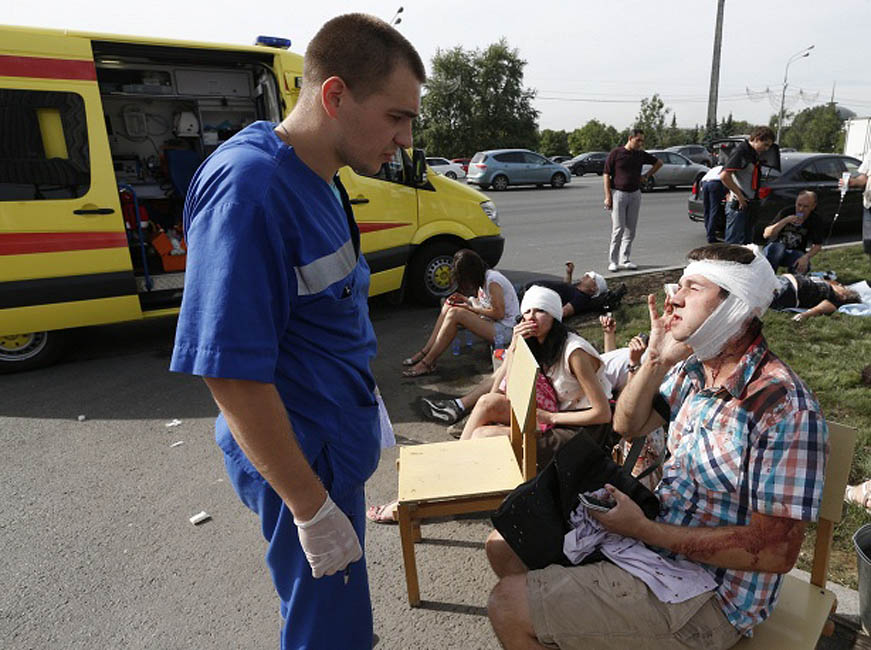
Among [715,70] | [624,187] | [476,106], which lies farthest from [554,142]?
[624,187]

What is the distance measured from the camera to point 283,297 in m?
1.23

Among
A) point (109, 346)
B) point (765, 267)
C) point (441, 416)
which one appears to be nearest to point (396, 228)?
point (441, 416)

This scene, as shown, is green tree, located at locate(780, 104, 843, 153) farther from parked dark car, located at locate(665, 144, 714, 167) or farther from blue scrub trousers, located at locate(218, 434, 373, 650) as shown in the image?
blue scrub trousers, located at locate(218, 434, 373, 650)

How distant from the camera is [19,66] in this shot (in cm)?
441

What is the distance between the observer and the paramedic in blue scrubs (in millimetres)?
1153

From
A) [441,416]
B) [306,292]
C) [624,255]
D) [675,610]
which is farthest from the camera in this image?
[624,255]

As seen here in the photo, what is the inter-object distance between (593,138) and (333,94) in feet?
217

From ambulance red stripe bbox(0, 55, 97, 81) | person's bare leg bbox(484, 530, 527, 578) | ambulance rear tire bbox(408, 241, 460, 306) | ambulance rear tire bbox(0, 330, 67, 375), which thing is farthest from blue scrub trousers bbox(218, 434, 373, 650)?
ambulance rear tire bbox(408, 241, 460, 306)

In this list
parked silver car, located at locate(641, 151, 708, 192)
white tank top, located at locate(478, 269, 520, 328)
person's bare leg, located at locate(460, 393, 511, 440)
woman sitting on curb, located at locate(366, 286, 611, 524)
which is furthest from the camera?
parked silver car, located at locate(641, 151, 708, 192)

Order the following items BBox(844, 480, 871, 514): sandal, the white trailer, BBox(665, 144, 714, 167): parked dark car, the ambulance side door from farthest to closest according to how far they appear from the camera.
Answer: BBox(665, 144, 714, 167): parked dark car
the white trailer
the ambulance side door
BBox(844, 480, 871, 514): sandal

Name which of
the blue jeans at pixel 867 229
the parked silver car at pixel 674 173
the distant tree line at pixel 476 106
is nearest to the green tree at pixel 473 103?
the distant tree line at pixel 476 106

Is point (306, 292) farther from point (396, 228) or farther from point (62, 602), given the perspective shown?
point (396, 228)

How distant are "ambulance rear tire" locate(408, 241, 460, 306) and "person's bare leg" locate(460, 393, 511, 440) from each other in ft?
11.3

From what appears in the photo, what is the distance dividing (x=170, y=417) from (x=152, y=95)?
12.1ft
